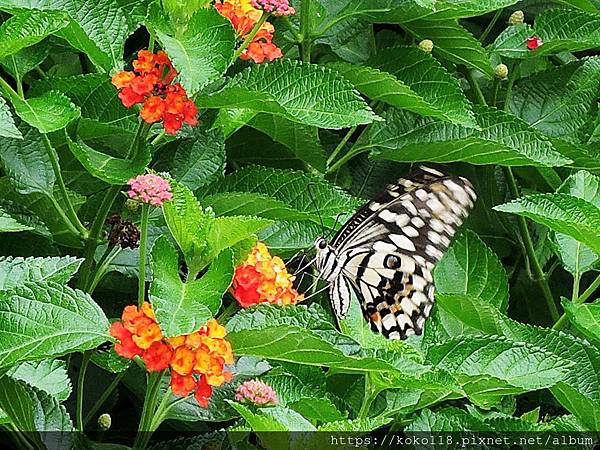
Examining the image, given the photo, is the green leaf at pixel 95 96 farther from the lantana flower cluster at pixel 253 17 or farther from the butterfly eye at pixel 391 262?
the butterfly eye at pixel 391 262

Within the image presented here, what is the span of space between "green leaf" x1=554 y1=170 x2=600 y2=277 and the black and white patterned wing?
163mm

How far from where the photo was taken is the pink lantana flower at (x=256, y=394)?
3.61 feet

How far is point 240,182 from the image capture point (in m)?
1.49

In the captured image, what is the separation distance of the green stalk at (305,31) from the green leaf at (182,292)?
0.63m

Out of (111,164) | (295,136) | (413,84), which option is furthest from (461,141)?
(111,164)

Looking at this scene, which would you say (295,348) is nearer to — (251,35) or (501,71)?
(251,35)

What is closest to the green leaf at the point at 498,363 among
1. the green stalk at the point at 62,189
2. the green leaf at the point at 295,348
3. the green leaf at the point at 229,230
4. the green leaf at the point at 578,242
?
the green leaf at the point at 295,348

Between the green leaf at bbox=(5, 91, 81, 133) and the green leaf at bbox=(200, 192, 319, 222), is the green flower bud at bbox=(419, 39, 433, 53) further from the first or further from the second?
the green leaf at bbox=(5, 91, 81, 133)

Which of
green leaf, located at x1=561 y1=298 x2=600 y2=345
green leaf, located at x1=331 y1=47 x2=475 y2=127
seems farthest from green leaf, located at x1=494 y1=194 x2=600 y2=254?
green leaf, located at x1=331 y1=47 x2=475 y2=127

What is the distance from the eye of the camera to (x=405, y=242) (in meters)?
1.61

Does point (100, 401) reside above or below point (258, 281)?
below

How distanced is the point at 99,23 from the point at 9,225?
0.99 feet

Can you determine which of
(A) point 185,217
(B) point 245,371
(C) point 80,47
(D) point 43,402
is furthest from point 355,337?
(C) point 80,47

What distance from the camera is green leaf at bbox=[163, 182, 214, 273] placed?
43.6 inches
